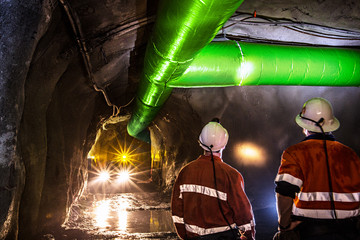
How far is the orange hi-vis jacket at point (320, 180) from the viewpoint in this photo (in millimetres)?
2002

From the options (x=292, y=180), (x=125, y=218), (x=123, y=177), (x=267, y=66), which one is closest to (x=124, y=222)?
(x=125, y=218)

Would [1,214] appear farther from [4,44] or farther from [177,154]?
[177,154]

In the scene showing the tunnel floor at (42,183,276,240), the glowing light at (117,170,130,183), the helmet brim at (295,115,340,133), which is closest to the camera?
the helmet brim at (295,115,340,133)

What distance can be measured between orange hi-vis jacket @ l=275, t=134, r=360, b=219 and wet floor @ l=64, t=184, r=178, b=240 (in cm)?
289

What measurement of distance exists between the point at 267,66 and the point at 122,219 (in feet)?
14.0

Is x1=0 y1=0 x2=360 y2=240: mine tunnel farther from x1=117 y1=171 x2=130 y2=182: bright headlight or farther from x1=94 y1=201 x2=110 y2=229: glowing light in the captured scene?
x1=117 y1=171 x2=130 y2=182: bright headlight

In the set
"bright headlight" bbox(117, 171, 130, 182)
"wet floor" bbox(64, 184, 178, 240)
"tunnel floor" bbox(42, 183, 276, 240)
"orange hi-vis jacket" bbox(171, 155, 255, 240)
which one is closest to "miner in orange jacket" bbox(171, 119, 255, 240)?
"orange hi-vis jacket" bbox(171, 155, 255, 240)

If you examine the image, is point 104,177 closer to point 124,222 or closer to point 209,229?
point 124,222

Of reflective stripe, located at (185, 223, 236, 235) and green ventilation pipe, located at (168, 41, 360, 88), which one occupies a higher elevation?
green ventilation pipe, located at (168, 41, 360, 88)

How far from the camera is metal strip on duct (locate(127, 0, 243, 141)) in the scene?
1.93 meters

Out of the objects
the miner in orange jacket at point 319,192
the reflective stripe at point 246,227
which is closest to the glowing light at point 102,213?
the reflective stripe at point 246,227

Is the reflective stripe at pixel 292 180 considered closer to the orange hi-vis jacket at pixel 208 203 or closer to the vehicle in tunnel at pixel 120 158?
the orange hi-vis jacket at pixel 208 203

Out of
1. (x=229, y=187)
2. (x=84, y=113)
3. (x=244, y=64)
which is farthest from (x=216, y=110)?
(x=229, y=187)

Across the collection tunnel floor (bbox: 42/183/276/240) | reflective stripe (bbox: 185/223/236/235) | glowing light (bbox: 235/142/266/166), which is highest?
glowing light (bbox: 235/142/266/166)
